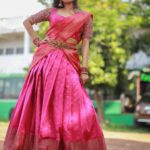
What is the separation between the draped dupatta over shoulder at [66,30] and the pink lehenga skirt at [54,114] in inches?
2.4

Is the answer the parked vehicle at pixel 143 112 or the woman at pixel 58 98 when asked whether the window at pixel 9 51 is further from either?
the woman at pixel 58 98

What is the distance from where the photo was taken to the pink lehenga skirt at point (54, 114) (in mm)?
3633

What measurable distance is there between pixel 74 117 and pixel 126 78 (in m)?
14.4

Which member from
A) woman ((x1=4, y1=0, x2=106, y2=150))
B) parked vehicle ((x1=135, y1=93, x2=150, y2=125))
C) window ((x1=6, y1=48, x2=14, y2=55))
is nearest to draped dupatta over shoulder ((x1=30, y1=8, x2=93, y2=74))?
woman ((x1=4, y1=0, x2=106, y2=150))

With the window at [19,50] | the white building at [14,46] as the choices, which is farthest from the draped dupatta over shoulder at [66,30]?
the window at [19,50]

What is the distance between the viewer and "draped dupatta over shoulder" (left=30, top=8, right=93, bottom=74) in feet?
12.8

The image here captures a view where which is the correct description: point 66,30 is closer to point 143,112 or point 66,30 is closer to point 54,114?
point 54,114

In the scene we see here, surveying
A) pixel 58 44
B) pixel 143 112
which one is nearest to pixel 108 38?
pixel 143 112

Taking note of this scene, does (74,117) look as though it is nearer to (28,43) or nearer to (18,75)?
(18,75)

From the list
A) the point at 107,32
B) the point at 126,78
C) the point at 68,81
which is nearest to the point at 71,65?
the point at 68,81

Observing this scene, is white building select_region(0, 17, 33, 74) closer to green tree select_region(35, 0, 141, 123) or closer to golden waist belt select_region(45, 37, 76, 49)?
green tree select_region(35, 0, 141, 123)

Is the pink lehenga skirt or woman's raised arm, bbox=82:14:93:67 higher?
woman's raised arm, bbox=82:14:93:67

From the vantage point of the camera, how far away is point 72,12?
4004 millimetres

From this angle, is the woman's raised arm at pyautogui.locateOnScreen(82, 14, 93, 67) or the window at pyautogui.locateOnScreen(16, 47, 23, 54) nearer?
the woman's raised arm at pyautogui.locateOnScreen(82, 14, 93, 67)
